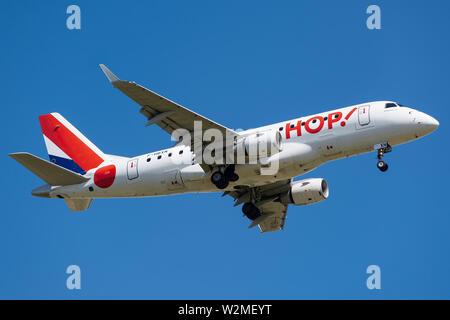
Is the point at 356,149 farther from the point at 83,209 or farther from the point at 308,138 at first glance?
the point at 83,209

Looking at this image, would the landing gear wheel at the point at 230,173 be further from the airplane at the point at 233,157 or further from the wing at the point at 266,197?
the wing at the point at 266,197

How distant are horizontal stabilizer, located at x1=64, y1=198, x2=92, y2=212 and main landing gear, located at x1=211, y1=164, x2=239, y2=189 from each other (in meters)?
8.88

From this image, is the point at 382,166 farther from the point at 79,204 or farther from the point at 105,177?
the point at 79,204

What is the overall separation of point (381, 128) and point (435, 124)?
8.63 feet

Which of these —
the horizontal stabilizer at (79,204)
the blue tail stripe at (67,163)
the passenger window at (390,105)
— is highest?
the passenger window at (390,105)

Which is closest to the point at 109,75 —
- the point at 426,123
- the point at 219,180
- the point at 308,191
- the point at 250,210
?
the point at 219,180

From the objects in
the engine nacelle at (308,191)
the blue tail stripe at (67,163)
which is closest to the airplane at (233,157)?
the engine nacelle at (308,191)

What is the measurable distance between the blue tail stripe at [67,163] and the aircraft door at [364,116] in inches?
637

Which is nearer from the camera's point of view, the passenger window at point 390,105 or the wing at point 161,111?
the wing at point 161,111

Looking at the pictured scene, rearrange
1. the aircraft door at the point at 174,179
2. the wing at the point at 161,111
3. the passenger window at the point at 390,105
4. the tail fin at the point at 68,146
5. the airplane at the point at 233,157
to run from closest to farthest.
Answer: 1. the wing at the point at 161,111
2. the airplane at the point at 233,157
3. the passenger window at the point at 390,105
4. the aircraft door at the point at 174,179
5. the tail fin at the point at 68,146

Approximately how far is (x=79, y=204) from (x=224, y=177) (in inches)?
390

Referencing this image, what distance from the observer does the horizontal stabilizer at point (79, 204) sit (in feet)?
132

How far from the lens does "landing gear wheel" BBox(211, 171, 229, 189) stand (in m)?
35.7

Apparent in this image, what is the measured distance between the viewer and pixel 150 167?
3753 cm
